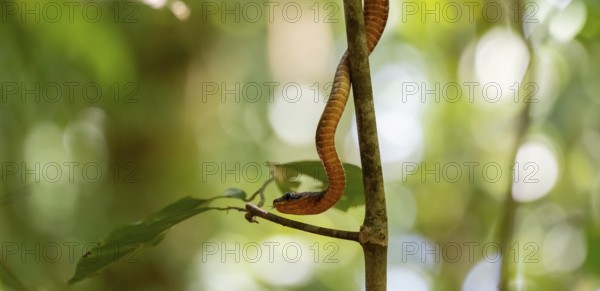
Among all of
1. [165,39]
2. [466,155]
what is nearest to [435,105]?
[466,155]

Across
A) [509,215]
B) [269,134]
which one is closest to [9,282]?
[509,215]

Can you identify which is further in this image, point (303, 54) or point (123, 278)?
point (303, 54)

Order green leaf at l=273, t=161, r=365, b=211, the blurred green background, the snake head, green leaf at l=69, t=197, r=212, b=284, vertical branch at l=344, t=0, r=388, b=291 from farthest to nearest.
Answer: the blurred green background < green leaf at l=273, t=161, r=365, b=211 < green leaf at l=69, t=197, r=212, b=284 < the snake head < vertical branch at l=344, t=0, r=388, b=291

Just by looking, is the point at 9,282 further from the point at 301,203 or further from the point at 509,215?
the point at 509,215

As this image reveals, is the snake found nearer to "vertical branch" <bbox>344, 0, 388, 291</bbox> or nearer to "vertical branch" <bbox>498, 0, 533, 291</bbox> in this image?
"vertical branch" <bbox>344, 0, 388, 291</bbox>

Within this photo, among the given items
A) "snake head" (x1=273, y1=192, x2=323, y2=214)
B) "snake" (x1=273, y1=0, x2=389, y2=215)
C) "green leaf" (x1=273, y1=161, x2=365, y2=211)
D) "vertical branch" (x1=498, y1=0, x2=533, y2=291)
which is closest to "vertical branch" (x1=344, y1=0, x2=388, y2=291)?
"snake" (x1=273, y1=0, x2=389, y2=215)

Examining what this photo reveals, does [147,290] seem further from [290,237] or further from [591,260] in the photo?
[591,260]
